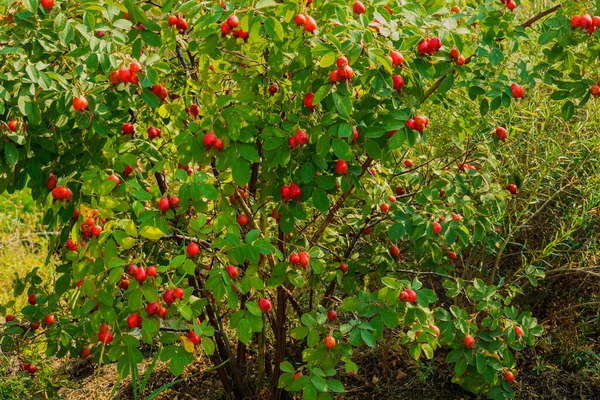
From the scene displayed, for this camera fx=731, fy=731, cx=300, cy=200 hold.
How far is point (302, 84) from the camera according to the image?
2186mm

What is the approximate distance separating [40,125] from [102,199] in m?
0.51

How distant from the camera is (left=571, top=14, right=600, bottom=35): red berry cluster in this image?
2174 millimetres

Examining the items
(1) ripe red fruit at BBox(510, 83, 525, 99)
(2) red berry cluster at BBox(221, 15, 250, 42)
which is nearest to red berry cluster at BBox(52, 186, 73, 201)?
(2) red berry cluster at BBox(221, 15, 250, 42)

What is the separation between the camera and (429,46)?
7.12 ft

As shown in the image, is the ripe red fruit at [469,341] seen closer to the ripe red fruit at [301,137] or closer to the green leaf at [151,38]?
the ripe red fruit at [301,137]

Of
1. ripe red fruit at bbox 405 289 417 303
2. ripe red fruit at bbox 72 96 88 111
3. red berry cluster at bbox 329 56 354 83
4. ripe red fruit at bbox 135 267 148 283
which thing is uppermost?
red berry cluster at bbox 329 56 354 83

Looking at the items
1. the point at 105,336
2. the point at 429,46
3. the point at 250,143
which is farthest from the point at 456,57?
the point at 105,336

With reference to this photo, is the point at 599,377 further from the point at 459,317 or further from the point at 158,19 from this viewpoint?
the point at 158,19

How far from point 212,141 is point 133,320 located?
1.99 feet

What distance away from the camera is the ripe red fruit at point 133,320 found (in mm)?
2254

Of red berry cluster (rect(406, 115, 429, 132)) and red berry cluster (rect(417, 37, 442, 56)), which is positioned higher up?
red berry cluster (rect(417, 37, 442, 56))

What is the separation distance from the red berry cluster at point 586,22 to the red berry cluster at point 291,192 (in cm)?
97

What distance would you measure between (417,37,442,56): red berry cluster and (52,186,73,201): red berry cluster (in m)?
1.17

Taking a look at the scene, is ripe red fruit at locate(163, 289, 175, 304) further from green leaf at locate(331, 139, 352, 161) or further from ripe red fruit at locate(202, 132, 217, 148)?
green leaf at locate(331, 139, 352, 161)
